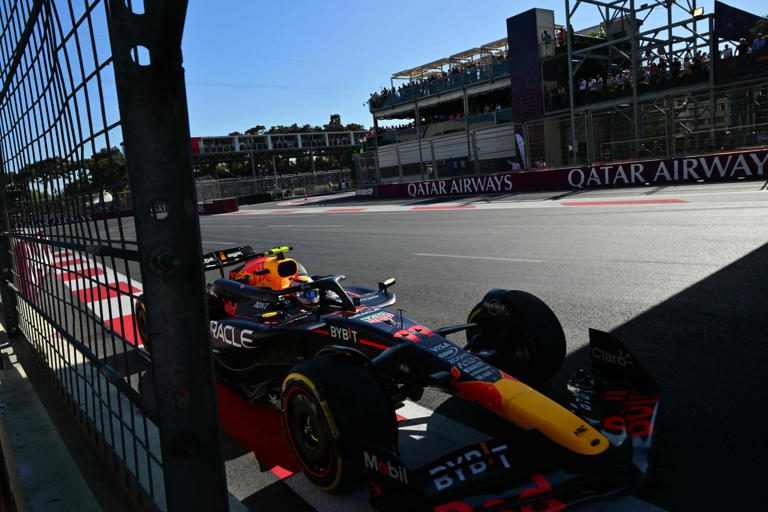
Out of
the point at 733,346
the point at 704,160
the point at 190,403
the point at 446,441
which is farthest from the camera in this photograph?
the point at 704,160

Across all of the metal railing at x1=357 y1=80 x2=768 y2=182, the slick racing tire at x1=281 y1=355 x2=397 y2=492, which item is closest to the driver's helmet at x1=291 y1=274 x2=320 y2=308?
the slick racing tire at x1=281 y1=355 x2=397 y2=492

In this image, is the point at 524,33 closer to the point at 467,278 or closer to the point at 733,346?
the point at 467,278

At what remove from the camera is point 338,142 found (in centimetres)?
7675

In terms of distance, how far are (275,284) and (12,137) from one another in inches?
85.9

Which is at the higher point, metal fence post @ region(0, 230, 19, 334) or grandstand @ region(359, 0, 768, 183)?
grandstand @ region(359, 0, 768, 183)

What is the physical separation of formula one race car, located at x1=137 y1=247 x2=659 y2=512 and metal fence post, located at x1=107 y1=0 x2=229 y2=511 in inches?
42.9

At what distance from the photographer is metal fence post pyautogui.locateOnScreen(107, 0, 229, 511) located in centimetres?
127

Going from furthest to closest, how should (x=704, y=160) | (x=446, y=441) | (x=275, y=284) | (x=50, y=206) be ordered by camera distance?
(x=704, y=160) < (x=275, y=284) < (x=446, y=441) < (x=50, y=206)

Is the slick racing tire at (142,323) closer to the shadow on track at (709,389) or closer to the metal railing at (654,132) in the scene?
the shadow on track at (709,389)

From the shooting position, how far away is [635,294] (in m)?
5.83

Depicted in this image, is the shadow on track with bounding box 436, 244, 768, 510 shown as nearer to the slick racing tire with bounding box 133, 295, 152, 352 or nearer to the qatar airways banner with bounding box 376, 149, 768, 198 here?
the slick racing tire with bounding box 133, 295, 152, 352

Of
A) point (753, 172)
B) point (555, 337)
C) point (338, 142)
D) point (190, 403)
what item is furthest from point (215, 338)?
point (338, 142)

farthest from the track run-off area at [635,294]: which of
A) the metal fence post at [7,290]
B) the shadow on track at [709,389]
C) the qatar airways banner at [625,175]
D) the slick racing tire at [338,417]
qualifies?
the metal fence post at [7,290]

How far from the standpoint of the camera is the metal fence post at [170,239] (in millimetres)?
1270
